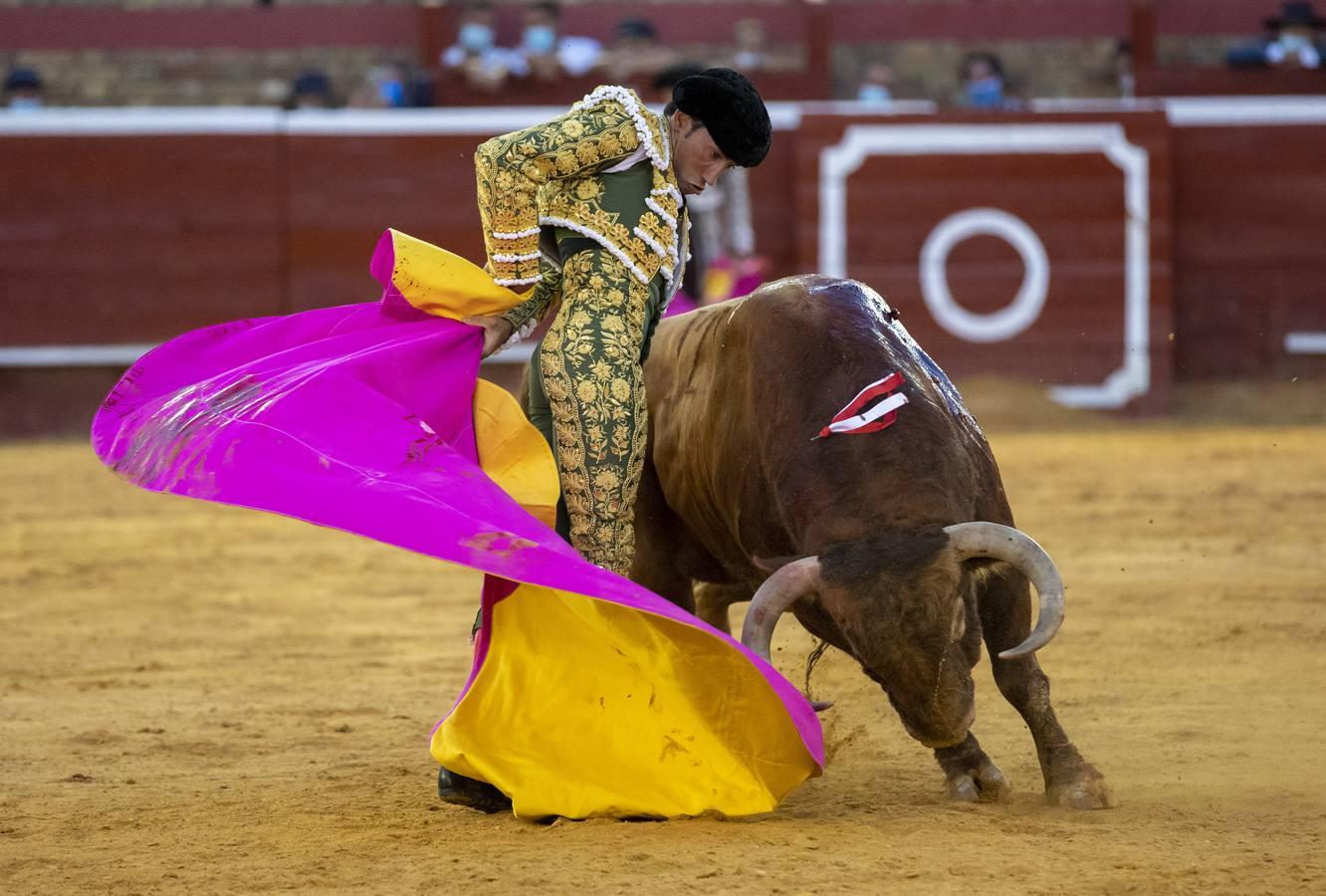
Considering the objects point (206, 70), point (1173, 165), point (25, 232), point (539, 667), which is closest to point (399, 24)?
point (206, 70)

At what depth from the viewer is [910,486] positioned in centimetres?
249

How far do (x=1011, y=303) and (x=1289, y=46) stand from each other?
2.26 m

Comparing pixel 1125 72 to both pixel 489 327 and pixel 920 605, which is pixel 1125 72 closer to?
pixel 489 327

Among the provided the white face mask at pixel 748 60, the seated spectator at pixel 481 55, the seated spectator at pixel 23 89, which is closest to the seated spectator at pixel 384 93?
the seated spectator at pixel 481 55

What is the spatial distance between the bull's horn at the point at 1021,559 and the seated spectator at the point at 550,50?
24.2ft

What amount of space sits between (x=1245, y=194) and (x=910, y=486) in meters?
7.36

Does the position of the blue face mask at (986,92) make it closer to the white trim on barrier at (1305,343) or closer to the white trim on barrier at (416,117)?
the white trim on barrier at (416,117)

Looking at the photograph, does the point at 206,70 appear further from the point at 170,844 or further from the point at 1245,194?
the point at 170,844

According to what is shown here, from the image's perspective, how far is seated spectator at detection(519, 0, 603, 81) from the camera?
369 inches

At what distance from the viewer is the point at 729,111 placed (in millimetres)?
2635

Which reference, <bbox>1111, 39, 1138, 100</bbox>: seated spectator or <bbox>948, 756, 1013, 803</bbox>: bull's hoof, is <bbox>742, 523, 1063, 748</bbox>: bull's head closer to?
<bbox>948, 756, 1013, 803</bbox>: bull's hoof

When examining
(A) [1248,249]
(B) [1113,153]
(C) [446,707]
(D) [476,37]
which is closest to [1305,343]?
(A) [1248,249]

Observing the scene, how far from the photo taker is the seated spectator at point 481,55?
937 cm

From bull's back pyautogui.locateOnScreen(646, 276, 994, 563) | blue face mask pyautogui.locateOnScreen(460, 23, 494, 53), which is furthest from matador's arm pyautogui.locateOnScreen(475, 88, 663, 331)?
blue face mask pyautogui.locateOnScreen(460, 23, 494, 53)
